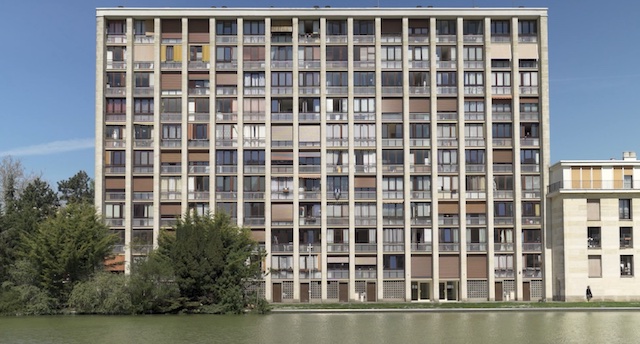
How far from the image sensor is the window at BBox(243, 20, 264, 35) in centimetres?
9331

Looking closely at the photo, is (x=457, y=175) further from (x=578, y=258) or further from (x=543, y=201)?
(x=578, y=258)

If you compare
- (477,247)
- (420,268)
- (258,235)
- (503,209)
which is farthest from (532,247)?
(258,235)

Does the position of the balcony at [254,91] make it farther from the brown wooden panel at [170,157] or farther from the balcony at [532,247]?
the balcony at [532,247]

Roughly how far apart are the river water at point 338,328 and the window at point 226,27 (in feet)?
124

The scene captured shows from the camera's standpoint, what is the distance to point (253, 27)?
93.4 m

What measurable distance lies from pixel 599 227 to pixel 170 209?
4575 cm

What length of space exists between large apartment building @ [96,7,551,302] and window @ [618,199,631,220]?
822cm

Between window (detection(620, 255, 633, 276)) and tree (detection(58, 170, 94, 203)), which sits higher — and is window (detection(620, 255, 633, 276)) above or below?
below

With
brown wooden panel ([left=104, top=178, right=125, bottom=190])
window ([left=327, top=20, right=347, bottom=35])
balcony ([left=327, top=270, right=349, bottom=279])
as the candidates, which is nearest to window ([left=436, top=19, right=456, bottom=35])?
window ([left=327, top=20, right=347, bottom=35])

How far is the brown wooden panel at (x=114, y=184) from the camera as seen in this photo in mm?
91875

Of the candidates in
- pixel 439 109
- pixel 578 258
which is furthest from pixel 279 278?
pixel 578 258

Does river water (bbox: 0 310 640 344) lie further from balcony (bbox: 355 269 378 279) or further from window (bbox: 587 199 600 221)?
balcony (bbox: 355 269 378 279)

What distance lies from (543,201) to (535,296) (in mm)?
10339

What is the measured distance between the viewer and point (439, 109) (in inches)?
3642
